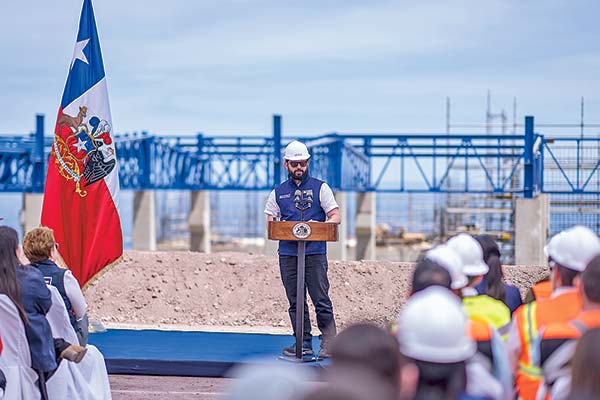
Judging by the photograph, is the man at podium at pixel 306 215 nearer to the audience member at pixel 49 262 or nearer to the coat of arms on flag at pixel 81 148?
the coat of arms on flag at pixel 81 148

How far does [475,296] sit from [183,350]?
583cm

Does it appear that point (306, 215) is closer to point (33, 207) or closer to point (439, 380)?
point (439, 380)

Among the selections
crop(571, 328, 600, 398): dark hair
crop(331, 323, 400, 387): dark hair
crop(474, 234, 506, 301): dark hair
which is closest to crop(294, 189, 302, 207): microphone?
crop(474, 234, 506, 301): dark hair

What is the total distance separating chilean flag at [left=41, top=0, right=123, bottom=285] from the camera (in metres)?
10.2

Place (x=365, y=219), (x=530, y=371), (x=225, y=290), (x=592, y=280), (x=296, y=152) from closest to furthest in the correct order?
(x=592, y=280) → (x=530, y=371) → (x=296, y=152) → (x=225, y=290) → (x=365, y=219)

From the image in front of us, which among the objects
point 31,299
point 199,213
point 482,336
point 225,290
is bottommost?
point 225,290

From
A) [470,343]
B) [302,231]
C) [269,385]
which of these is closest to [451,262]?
[470,343]

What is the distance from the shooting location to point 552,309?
14.9ft

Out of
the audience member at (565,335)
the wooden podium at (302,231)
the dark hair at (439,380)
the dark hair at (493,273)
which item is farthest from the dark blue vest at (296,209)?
the dark hair at (439,380)

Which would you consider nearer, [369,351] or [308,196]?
[369,351]

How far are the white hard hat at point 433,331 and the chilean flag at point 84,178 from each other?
23.9 feet

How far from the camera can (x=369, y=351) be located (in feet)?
9.57

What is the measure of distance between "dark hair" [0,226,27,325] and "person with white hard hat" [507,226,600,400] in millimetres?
3279

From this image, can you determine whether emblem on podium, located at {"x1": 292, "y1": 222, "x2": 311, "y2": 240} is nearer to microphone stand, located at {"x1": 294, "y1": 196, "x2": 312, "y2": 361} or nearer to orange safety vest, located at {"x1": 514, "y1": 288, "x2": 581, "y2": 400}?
microphone stand, located at {"x1": 294, "y1": 196, "x2": 312, "y2": 361}
